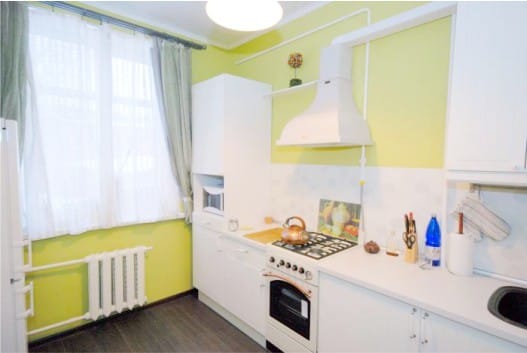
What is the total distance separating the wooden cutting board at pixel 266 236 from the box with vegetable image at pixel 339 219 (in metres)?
0.39

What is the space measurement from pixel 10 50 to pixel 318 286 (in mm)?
2637

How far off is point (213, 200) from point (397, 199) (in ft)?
5.53

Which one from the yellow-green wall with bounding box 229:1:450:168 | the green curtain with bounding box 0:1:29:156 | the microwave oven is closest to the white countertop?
the yellow-green wall with bounding box 229:1:450:168

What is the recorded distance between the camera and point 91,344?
2154mm

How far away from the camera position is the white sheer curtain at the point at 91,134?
202cm

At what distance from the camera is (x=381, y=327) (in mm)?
1415

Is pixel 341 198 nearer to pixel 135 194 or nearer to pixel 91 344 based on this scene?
pixel 135 194

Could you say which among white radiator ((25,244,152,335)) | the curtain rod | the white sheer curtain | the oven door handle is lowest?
white radiator ((25,244,152,335))

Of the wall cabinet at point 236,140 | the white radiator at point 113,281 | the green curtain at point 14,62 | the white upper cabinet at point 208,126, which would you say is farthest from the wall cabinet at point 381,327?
the green curtain at point 14,62

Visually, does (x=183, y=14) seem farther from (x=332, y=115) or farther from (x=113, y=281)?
(x=113, y=281)

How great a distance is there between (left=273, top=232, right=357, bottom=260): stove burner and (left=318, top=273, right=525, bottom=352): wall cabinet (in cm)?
20

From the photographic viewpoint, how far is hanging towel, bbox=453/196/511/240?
1465 millimetres

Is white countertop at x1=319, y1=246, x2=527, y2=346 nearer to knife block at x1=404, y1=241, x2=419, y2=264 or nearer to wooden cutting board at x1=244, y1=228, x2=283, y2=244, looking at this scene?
knife block at x1=404, y1=241, x2=419, y2=264

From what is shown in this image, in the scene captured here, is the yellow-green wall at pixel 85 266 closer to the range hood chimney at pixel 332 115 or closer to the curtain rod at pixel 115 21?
Result: the range hood chimney at pixel 332 115
